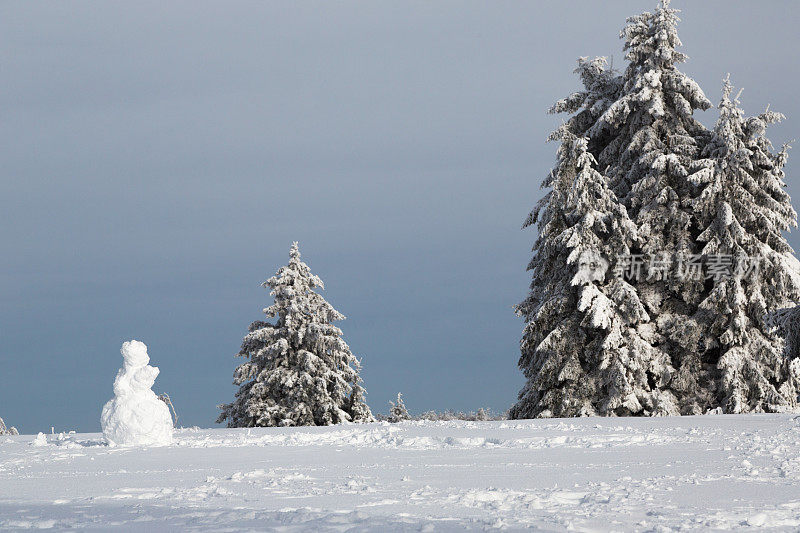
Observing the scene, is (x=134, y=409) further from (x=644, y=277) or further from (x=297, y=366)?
(x=644, y=277)

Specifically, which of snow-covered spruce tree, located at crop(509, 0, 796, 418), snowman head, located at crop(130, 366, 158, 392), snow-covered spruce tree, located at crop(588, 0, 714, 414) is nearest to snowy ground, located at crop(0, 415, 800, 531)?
snowman head, located at crop(130, 366, 158, 392)

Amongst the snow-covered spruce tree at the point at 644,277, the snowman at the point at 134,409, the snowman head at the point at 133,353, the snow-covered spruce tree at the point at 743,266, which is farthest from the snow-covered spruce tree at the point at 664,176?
the snowman head at the point at 133,353

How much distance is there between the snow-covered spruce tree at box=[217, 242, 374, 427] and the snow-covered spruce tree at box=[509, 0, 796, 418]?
19.0 feet

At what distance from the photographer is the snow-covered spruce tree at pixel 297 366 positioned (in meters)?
24.7

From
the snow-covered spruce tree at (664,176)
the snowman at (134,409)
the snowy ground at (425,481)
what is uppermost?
the snow-covered spruce tree at (664,176)

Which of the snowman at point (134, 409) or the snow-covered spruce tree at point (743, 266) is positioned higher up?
the snow-covered spruce tree at point (743, 266)

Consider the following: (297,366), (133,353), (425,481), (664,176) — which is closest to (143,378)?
(133,353)

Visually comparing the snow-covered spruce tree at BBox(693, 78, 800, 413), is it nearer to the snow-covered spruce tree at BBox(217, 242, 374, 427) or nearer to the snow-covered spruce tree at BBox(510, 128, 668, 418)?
the snow-covered spruce tree at BBox(510, 128, 668, 418)

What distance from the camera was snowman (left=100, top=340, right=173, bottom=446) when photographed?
43.5ft

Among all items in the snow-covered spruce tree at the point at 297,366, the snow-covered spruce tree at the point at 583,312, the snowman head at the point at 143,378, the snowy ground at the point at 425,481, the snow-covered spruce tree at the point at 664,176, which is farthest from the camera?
the snow-covered spruce tree at the point at 297,366

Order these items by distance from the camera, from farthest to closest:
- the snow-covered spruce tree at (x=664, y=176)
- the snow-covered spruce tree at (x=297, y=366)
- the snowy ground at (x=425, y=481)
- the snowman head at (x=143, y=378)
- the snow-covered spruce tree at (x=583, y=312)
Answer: the snow-covered spruce tree at (x=297, y=366), the snow-covered spruce tree at (x=664, y=176), the snow-covered spruce tree at (x=583, y=312), the snowman head at (x=143, y=378), the snowy ground at (x=425, y=481)

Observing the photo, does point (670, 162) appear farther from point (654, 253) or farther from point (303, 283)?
point (303, 283)

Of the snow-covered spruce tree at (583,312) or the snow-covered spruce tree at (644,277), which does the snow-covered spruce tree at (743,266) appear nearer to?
the snow-covered spruce tree at (644,277)

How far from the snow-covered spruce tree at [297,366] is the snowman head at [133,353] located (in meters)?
11.3
